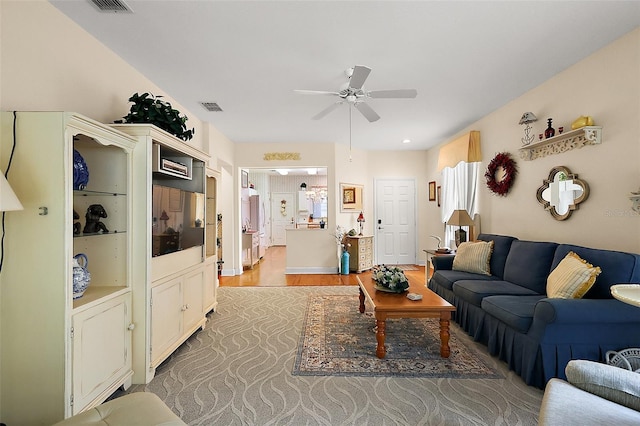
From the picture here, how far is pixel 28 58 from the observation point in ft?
6.54

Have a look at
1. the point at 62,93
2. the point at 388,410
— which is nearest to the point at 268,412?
the point at 388,410

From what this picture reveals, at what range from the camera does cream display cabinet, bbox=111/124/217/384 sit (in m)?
2.34

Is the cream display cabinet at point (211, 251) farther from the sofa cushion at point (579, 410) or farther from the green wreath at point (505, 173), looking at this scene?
the green wreath at point (505, 173)

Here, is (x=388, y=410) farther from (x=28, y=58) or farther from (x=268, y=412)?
(x=28, y=58)

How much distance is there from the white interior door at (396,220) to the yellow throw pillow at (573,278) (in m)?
4.58

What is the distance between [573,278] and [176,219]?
344 cm

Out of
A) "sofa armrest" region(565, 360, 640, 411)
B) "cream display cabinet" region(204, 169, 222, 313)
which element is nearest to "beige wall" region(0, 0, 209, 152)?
"cream display cabinet" region(204, 169, 222, 313)

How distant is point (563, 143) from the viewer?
3178 mm

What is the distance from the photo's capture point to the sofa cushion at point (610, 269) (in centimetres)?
226

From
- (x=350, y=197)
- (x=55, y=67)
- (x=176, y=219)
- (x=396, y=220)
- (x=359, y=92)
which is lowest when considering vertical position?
(x=396, y=220)

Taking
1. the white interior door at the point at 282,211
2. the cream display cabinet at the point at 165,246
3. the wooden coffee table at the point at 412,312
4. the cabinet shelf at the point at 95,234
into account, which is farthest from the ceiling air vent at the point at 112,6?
the white interior door at the point at 282,211

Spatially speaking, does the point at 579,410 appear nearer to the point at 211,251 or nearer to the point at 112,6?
the point at 112,6

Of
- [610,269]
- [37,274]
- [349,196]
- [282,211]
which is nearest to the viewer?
[37,274]

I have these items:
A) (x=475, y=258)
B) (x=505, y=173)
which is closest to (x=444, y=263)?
(x=475, y=258)
